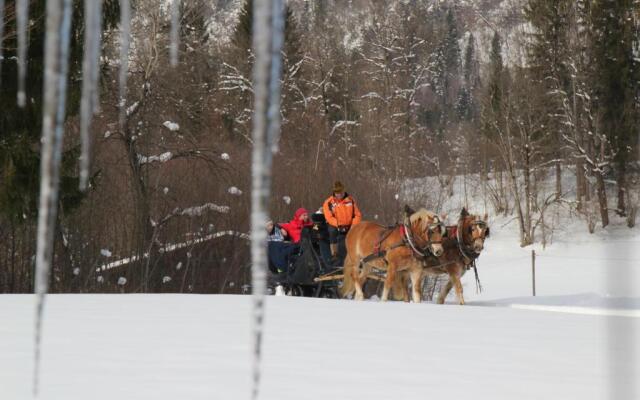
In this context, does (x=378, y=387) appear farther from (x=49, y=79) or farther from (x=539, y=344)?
(x=49, y=79)

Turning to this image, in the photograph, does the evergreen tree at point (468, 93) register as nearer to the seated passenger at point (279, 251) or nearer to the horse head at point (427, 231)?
the seated passenger at point (279, 251)

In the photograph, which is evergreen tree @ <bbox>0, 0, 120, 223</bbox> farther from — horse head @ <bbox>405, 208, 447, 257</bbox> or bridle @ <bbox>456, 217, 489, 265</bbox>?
bridle @ <bbox>456, 217, 489, 265</bbox>

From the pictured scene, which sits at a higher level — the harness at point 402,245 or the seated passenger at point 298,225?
the seated passenger at point 298,225

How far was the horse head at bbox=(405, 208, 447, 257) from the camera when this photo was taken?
11.6 meters

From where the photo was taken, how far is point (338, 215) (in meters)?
13.4

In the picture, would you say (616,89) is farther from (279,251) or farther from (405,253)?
(405,253)

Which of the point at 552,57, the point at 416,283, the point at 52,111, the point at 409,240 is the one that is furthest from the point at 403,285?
the point at 552,57

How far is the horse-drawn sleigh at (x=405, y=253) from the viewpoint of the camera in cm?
1192

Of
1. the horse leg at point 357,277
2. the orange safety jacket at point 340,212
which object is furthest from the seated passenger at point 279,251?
the horse leg at point 357,277

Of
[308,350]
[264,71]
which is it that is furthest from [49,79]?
[308,350]

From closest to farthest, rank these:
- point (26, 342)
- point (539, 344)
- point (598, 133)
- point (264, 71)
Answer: point (264, 71) → point (26, 342) → point (539, 344) → point (598, 133)

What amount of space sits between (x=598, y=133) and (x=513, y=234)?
21.3 ft

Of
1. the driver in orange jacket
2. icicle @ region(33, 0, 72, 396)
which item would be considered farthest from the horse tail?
icicle @ region(33, 0, 72, 396)

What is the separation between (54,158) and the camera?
0.70m
